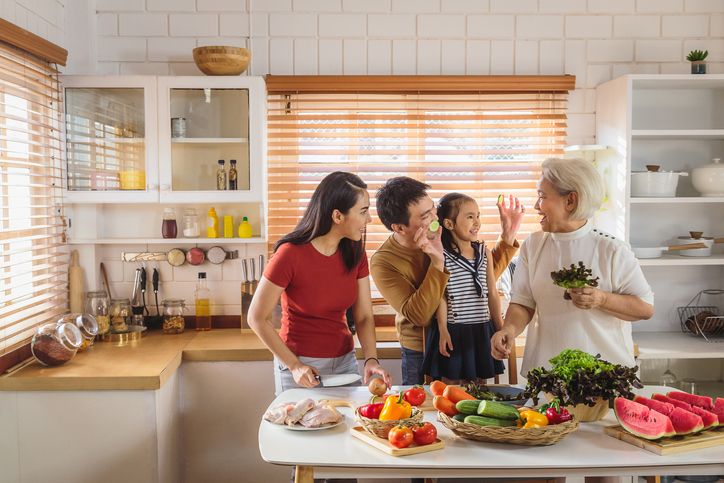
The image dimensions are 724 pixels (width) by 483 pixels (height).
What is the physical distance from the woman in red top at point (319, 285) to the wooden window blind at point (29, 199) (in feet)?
4.08

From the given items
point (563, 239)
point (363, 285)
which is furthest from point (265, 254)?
point (563, 239)

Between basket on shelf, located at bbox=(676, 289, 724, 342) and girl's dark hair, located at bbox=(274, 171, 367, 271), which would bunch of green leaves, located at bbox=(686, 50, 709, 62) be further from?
girl's dark hair, located at bbox=(274, 171, 367, 271)

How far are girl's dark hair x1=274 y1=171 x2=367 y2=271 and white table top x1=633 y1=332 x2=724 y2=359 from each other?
5.88 feet

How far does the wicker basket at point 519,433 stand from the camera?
192 cm

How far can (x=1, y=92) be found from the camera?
3.02 meters

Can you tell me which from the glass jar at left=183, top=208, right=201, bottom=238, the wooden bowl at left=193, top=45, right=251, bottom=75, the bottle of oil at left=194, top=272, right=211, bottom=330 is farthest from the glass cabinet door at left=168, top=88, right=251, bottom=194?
the bottle of oil at left=194, top=272, right=211, bottom=330

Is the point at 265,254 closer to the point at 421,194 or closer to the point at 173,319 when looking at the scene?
the point at 173,319

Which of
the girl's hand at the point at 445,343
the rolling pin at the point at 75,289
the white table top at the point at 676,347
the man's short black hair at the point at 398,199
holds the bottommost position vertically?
the white table top at the point at 676,347

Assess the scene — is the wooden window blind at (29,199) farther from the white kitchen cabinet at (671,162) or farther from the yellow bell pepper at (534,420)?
the white kitchen cabinet at (671,162)

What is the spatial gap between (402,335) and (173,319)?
1.54m

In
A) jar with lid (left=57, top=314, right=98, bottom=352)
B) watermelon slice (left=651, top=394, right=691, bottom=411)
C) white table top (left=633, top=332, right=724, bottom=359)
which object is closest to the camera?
watermelon slice (left=651, top=394, right=691, bottom=411)

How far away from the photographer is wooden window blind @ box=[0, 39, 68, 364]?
10.1 feet

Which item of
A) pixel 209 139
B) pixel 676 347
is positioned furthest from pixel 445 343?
pixel 209 139

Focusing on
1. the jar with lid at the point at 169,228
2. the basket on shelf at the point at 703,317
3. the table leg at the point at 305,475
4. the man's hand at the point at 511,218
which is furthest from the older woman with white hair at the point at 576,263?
the jar with lid at the point at 169,228
